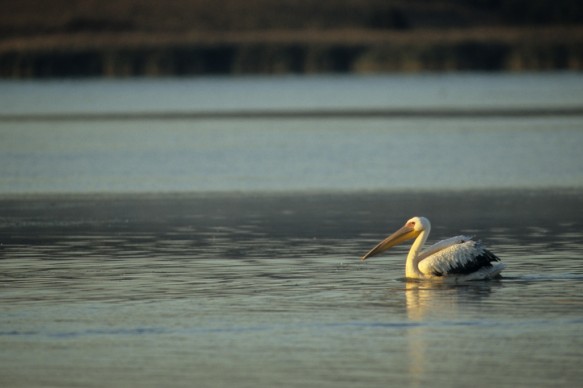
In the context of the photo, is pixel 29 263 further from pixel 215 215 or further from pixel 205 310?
pixel 215 215

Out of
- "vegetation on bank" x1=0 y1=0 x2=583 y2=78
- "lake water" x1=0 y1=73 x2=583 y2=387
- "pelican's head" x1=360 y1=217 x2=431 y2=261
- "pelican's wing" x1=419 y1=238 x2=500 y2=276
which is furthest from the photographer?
"vegetation on bank" x1=0 y1=0 x2=583 y2=78

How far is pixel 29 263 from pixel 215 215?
464cm

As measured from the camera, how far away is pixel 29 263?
1556cm

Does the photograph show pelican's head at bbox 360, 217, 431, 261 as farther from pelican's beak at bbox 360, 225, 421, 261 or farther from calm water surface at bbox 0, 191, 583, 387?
calm water surface at bbox 0, 191, 583, 387

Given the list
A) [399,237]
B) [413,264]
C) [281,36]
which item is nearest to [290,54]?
[281,36]

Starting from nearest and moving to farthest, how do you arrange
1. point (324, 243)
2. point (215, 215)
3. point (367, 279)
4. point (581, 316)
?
point (581, 316) → point (367, 279) → point (324, 243) → point (215, 215)

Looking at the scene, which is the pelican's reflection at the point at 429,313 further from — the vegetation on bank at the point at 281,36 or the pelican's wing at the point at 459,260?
the vegetation on bank at the point at 281,36

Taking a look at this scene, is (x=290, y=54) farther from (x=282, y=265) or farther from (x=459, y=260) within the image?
(x=459, y=260)

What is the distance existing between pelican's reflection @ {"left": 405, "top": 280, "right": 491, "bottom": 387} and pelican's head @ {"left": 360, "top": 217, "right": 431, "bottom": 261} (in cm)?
74

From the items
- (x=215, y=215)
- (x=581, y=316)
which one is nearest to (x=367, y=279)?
(x=581, y=316)

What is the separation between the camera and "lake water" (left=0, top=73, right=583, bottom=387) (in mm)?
10609

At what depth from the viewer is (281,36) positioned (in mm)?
122312

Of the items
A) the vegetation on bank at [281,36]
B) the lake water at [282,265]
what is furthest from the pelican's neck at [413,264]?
the vegetation on bank at [281,36]

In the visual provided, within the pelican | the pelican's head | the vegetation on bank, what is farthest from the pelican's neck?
the vegetation on bank
